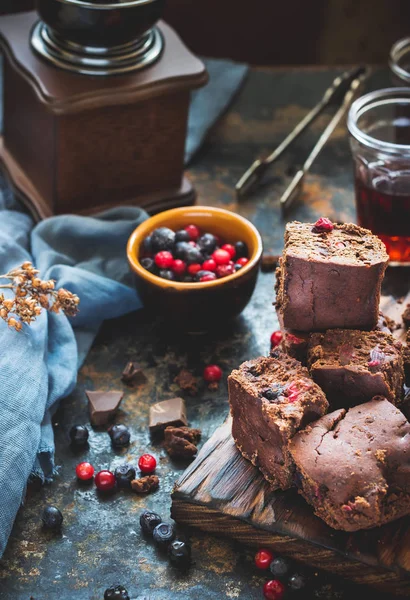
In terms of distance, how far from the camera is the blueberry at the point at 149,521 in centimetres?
247

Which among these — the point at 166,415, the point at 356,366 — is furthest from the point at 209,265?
the point at 356,366

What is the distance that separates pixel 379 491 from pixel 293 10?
11.7ft

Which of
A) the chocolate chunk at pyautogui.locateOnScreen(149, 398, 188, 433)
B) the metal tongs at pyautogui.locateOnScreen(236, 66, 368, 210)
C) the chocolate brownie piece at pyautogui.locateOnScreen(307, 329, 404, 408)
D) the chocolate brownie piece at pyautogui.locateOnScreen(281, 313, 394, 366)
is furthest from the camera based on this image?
the metal tongs at pyautogui.locateOnScreen(236, 66, 368, 210)

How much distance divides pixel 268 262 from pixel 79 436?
1148 mm

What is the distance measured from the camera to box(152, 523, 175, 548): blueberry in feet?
7.95

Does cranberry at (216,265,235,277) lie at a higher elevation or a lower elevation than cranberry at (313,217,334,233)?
lower

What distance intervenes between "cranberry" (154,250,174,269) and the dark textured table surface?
0.91 ft

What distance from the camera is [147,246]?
125 inches

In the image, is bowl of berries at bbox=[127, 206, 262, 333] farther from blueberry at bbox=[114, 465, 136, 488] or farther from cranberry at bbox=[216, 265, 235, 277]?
blueberry at bbox=[114, 465, 136, 488]

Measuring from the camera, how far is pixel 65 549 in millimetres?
2438

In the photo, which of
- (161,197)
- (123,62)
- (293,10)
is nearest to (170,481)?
(161,197)

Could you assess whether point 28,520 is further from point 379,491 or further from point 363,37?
point 363,37

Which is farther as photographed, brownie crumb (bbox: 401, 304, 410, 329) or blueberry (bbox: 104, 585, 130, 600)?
brownie crumb (bbox: 401, 304, 410, 329)

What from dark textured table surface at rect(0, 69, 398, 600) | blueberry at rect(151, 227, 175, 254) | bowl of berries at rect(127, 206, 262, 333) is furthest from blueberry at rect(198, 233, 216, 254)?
dark textured table surface at rect(0, 69, 398, 600)
